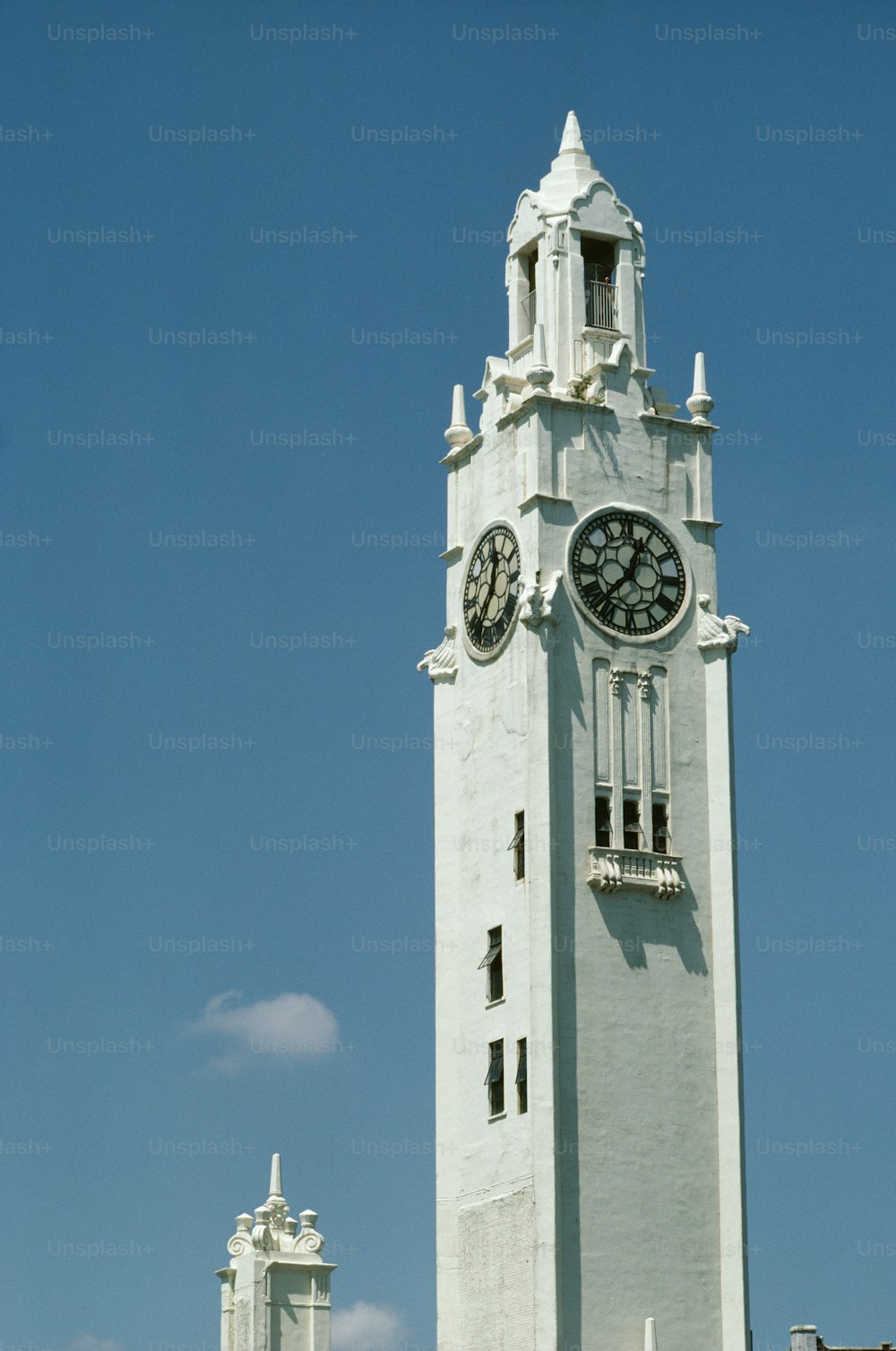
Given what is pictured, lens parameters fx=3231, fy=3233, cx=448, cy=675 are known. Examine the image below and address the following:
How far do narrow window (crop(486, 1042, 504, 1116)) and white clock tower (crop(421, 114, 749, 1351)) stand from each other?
3.1 inches

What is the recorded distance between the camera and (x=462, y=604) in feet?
315

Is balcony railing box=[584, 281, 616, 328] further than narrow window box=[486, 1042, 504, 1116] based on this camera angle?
Yes

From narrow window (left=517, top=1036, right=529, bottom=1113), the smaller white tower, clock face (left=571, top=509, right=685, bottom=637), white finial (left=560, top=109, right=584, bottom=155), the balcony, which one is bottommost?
the smaller white tower

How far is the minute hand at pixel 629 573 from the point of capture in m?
91.9

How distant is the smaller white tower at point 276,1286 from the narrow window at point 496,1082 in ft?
22.3

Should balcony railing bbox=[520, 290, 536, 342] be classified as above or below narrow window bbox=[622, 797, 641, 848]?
above

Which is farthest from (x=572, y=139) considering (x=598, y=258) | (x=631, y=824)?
(x=631, y=824)

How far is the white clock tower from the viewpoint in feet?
286

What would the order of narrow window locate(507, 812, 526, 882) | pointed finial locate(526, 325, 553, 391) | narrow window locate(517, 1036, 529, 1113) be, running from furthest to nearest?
1. pointed finial locate(526, 325, 553, 391)
2. narrow window locate(507, 812, 526, 882)
3. narrow window locate(517, 1036, 529, 1113)

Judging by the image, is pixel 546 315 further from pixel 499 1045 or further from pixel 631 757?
pixel 499 1045

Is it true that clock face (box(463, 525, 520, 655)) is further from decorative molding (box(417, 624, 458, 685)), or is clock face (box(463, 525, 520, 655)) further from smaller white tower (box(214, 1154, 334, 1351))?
smaller white tower (box(214, 1154, 334, 1351))

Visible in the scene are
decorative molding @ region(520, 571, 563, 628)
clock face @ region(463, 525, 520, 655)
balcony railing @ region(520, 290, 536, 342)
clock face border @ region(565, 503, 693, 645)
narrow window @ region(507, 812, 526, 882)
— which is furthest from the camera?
balcony railing @ region(520, 290, 536, 342)

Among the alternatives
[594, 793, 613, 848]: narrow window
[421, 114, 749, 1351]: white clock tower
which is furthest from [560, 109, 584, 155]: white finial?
[594, 793, 613, 848]: narrow window

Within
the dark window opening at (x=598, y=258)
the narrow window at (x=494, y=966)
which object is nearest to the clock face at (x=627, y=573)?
the dark window opening at (x=598, y=258)
